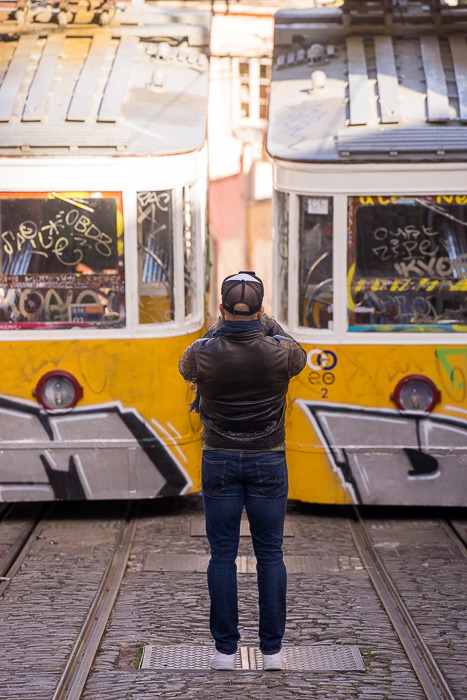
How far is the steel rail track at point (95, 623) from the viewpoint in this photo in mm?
4836

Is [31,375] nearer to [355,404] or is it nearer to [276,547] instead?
[355,404]

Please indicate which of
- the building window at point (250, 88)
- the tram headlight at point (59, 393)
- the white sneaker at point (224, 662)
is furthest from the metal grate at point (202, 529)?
the building window at point (250, 88)

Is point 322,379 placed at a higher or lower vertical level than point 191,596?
higher

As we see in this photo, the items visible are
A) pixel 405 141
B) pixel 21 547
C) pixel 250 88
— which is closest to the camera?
pixel 21 547

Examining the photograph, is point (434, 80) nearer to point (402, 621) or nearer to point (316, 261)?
point (316, 261)

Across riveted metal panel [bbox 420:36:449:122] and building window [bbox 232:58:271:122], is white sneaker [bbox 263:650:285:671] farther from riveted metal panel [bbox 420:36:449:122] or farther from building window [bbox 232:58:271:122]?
building window [bbox 232:58:271:122]

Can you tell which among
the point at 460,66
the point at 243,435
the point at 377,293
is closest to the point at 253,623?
the point at 243,435

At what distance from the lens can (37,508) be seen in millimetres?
8102

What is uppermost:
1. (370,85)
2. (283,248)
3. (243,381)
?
(370,85)

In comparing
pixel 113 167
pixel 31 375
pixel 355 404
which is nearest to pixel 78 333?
pixel 31 375

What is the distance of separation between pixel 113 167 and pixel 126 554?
254 centimetres

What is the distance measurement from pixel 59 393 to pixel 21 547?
1054 millimetres

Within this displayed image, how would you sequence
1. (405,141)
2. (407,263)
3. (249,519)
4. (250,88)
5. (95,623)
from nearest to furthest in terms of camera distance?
(249,519), (95,623), (405,141), (407,263), (250,88)

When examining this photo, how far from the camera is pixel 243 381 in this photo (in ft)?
15.6
